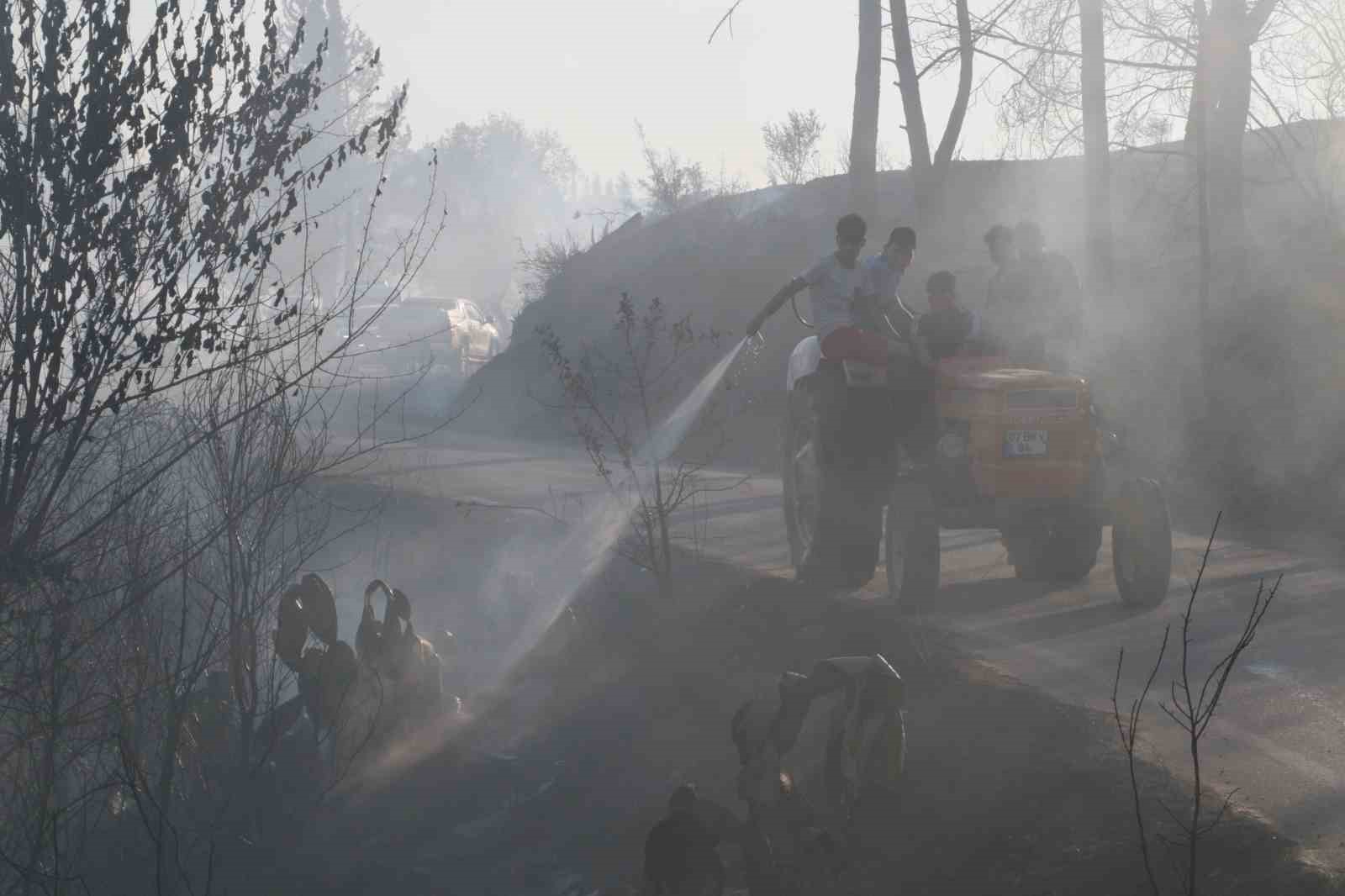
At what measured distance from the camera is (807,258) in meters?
Result: 30.7

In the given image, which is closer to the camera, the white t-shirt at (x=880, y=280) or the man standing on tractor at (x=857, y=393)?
the man standing on tractor at (x=857, y=393)

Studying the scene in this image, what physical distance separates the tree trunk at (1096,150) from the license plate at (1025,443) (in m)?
10.4

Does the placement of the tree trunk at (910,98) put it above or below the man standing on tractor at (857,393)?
above

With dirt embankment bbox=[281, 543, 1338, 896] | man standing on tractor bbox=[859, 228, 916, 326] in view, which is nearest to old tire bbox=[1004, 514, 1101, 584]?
dirt embankment bbox=[281, 543, 1338, 896]

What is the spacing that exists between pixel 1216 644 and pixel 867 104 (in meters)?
17.4

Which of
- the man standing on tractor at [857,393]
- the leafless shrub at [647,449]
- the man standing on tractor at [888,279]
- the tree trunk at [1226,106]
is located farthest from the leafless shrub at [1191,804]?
the tree trunk at [1226,106]

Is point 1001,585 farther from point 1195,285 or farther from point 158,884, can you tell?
point 1195,285

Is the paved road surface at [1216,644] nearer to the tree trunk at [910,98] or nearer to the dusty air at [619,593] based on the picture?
the dusty air at [619,593]

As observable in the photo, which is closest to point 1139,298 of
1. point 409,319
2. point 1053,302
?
point 1053,302

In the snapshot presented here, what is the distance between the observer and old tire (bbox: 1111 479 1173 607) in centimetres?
873

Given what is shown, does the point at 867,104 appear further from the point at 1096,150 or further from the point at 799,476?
Answer: the point at 799,476

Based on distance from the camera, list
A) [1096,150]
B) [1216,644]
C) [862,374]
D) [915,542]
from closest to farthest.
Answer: [1216,644], [915,542], [862,374], [1096,150]

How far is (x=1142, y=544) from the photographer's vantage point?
347 inches

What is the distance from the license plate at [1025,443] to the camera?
8.80m
